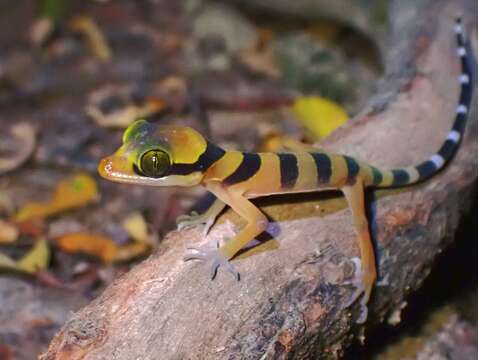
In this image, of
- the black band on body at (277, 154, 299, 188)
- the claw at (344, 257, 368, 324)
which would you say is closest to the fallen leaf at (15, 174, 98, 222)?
the black band on body at (277, 154, 299, 188)

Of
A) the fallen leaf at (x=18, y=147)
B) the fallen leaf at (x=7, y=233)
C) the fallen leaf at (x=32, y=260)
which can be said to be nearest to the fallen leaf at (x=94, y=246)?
the fallen leaf at (x=32, y=260)

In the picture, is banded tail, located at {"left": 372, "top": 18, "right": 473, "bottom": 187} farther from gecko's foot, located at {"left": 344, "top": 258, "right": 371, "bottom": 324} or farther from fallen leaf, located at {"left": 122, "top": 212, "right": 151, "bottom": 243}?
fallen leaf, located at {"left": 122, "top": 212, "right": 151, "bottom": 243}

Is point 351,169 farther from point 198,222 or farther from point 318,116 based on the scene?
point 318,116

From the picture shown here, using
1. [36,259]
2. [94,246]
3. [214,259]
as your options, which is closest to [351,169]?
[214,259]

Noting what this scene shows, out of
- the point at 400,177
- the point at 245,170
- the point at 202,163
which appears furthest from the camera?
the point at 400,177

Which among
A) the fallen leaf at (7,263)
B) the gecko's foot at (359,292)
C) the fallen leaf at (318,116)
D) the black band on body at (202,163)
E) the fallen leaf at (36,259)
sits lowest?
the fallen leaf at (36,259)

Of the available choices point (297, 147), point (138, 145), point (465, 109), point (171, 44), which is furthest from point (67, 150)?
A: point (465, 109)

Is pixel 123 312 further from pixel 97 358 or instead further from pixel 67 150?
pixel 67 150

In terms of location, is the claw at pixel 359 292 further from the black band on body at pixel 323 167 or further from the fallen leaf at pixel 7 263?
the fallen leaf at pixel 7 263
